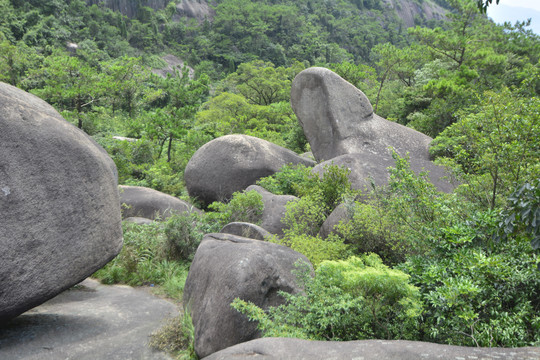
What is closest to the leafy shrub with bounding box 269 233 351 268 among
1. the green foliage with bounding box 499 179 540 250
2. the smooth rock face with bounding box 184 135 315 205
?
the green foliage with bounding box 499 179 540 250

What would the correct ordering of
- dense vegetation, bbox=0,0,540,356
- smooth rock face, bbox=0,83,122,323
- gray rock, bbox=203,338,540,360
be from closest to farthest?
gray rock, bbox=203,338,540,360 < dense vegetation, bbox=0,0,540,356 < smooth rock face, bbox=0,83,122,323

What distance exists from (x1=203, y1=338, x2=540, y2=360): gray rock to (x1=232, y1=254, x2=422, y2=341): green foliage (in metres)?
0.71

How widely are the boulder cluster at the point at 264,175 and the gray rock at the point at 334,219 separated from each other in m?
0.03

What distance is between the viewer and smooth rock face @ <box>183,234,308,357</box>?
15.4ft

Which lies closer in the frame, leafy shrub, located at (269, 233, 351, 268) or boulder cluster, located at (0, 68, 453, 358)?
boulder cluster, located at (0, 68, 453, 358)

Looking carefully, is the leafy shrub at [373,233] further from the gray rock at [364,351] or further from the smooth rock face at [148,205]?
the smooth rock face at [148,205]

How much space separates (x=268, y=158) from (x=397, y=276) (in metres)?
9.33

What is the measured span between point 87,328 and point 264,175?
8.32m

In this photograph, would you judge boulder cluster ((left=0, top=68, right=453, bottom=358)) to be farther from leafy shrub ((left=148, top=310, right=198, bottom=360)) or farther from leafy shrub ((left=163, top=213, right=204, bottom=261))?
A: leafy shrub ((left=163, top=213, right=204, bottom=261))

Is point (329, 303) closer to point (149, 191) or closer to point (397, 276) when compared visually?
point (397, 276)

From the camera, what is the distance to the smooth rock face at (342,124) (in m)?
13.5

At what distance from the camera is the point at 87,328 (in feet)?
17.6

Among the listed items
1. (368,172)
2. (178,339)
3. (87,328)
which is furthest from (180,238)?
(368,172)

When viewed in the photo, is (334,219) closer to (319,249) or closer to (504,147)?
(319,249)
